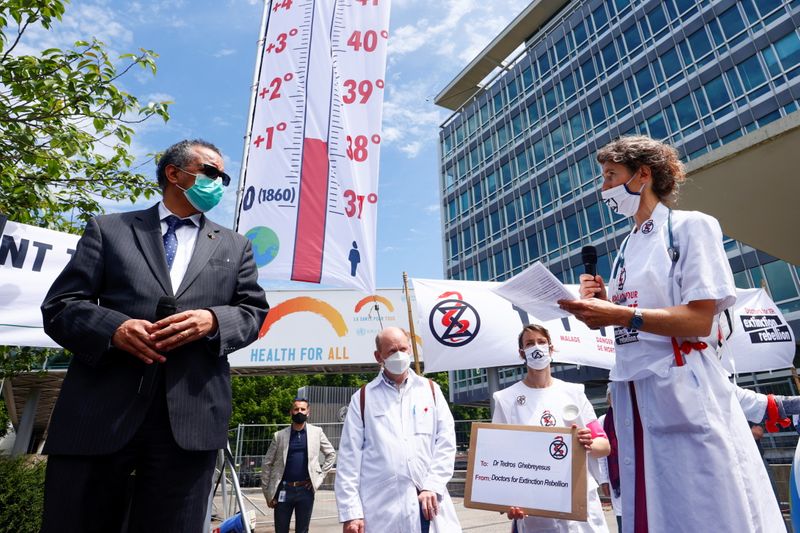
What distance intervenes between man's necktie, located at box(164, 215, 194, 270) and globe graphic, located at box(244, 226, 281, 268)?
70.1 inches

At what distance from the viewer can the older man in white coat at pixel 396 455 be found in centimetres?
306

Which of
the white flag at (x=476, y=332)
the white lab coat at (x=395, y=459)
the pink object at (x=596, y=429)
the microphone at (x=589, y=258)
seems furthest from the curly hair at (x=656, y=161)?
the white flag at (x=476, y=332)

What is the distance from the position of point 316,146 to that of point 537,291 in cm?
303

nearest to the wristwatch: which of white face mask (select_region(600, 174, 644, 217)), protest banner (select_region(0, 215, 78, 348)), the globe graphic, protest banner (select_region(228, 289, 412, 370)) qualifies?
white face mask (select_region(600, 174, 644, 217))

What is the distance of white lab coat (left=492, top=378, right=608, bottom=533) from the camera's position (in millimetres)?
3193

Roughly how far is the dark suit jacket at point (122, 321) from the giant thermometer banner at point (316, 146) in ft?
6.47

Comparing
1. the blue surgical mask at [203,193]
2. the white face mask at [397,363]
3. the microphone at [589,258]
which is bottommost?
the white face mask at [397,363]

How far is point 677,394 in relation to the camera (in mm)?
1706

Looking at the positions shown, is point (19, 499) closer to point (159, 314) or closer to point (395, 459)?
point (395, 459)

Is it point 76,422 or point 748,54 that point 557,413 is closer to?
point 76,422

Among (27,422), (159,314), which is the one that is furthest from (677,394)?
(27,422)

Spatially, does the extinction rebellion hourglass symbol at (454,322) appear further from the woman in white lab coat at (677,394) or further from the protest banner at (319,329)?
the protest banner at (319,329)

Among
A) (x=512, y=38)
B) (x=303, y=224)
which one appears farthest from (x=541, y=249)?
(x=303, y=224)

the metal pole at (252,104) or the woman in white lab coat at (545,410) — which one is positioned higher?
the metal pole at (252,104)
